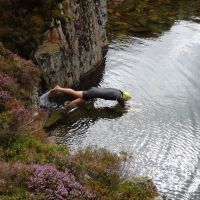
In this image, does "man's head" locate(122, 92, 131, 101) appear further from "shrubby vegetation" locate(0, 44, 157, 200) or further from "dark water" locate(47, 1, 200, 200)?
"shrubby vegetation" locate(0, 44, 157, 200)

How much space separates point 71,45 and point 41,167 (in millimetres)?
14117

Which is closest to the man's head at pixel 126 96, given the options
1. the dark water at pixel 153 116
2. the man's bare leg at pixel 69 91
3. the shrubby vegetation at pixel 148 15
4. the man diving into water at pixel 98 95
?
the man diving into water at pixel 98 95

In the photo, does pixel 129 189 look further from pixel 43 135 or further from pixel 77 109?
pixel 77 109

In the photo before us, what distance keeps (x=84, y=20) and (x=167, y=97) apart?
23.4ft

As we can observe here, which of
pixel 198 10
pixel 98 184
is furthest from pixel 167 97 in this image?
pixel 198 10

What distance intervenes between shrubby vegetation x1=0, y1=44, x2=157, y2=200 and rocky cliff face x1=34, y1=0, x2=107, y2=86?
5727 mm

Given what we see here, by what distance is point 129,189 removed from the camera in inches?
611

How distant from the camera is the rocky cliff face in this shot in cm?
2473

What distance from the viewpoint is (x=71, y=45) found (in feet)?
87.9

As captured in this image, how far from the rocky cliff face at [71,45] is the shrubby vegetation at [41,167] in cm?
573

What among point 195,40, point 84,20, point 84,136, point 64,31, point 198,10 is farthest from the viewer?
point 198,10

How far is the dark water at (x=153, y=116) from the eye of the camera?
20.5 metres

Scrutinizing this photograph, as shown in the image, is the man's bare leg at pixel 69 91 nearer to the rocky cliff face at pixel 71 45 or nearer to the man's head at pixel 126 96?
the rocky cliff face at pixel 71 45

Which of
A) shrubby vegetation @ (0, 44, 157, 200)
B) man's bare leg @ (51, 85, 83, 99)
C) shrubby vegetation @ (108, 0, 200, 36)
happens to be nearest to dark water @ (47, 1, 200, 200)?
man's bare leg @ (51, 85, 83, 99)
